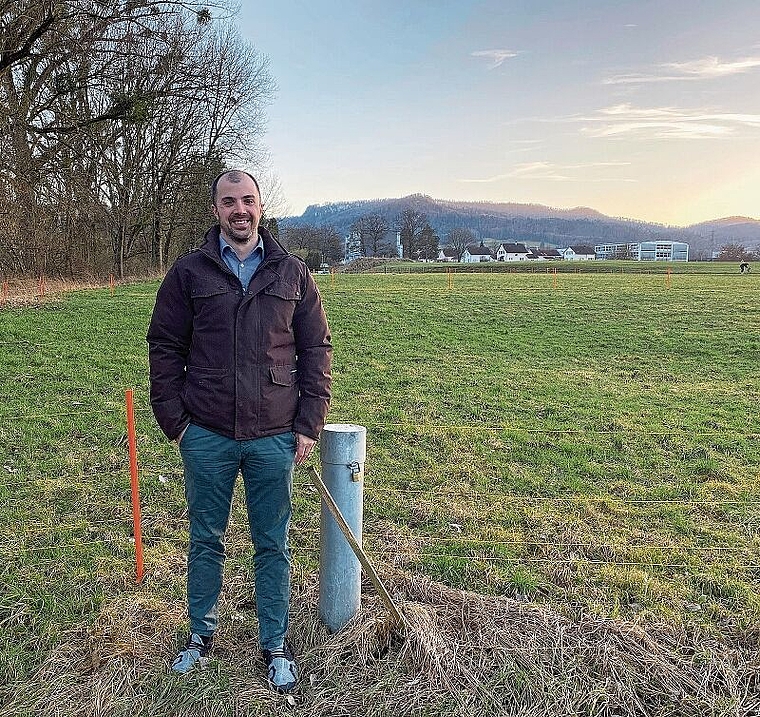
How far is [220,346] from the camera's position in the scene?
2682 mm

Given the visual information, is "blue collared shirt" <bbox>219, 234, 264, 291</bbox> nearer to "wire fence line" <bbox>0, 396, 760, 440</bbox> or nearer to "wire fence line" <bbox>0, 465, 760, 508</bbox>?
"wire fence line" <bbox>0, 465, 760, 508</bbox>

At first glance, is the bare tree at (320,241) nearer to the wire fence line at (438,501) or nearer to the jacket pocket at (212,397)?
the wire fence line at (438,501)

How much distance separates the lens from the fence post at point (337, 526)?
A: 119 inches

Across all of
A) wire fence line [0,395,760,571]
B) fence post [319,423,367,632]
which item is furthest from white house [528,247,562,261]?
fence post [319,423,367,632]

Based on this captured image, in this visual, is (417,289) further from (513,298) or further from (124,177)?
(124,177)

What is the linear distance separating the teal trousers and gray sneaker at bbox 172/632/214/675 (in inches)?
1.4

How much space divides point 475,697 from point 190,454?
1.65 meters

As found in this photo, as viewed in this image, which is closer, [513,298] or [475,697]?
[475,697]

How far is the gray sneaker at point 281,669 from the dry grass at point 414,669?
0.05 m

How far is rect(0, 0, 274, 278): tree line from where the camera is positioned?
15.8m

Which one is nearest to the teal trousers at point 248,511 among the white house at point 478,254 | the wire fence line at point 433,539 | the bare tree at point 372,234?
the wire fence line at point 433,539

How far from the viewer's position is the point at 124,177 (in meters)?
31.2

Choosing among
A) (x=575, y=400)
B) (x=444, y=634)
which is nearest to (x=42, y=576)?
(x=444, y=634)

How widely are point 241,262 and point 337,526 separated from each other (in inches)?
52.3
